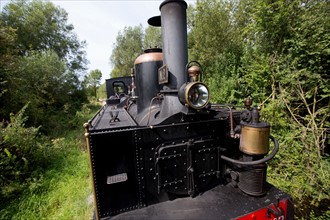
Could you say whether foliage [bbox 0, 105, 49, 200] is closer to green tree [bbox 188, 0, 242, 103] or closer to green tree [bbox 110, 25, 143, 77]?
green tree [bbox 188, 0, 242, 103]

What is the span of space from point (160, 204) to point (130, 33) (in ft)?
76.4

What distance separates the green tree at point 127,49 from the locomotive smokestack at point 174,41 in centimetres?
1989

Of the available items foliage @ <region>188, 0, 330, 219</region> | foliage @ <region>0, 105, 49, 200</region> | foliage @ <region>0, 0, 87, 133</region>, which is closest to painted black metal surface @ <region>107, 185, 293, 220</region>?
foliage @ <region>188, 0, 330, 219</region>

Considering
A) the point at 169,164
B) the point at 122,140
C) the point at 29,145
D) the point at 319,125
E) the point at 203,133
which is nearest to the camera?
the point at 122,140

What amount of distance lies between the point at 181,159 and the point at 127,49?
73.6 feet

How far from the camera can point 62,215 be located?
2.99m

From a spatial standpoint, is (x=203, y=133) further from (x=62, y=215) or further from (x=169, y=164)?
(x=62, y=215)

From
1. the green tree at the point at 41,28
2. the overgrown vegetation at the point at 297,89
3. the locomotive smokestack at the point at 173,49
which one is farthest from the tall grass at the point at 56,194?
the green tree at the point at 41,28

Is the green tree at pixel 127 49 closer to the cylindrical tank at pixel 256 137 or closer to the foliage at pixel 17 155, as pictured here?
the foliage at pixel 17 155

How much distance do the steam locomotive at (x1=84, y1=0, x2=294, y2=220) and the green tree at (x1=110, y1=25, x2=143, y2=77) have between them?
20237 mm

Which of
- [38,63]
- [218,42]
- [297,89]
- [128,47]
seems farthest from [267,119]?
[128,47]

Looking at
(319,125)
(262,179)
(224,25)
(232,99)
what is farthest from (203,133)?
(224,25)

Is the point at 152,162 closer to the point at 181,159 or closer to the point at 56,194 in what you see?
the point at 181,159

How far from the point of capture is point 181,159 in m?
1.94
